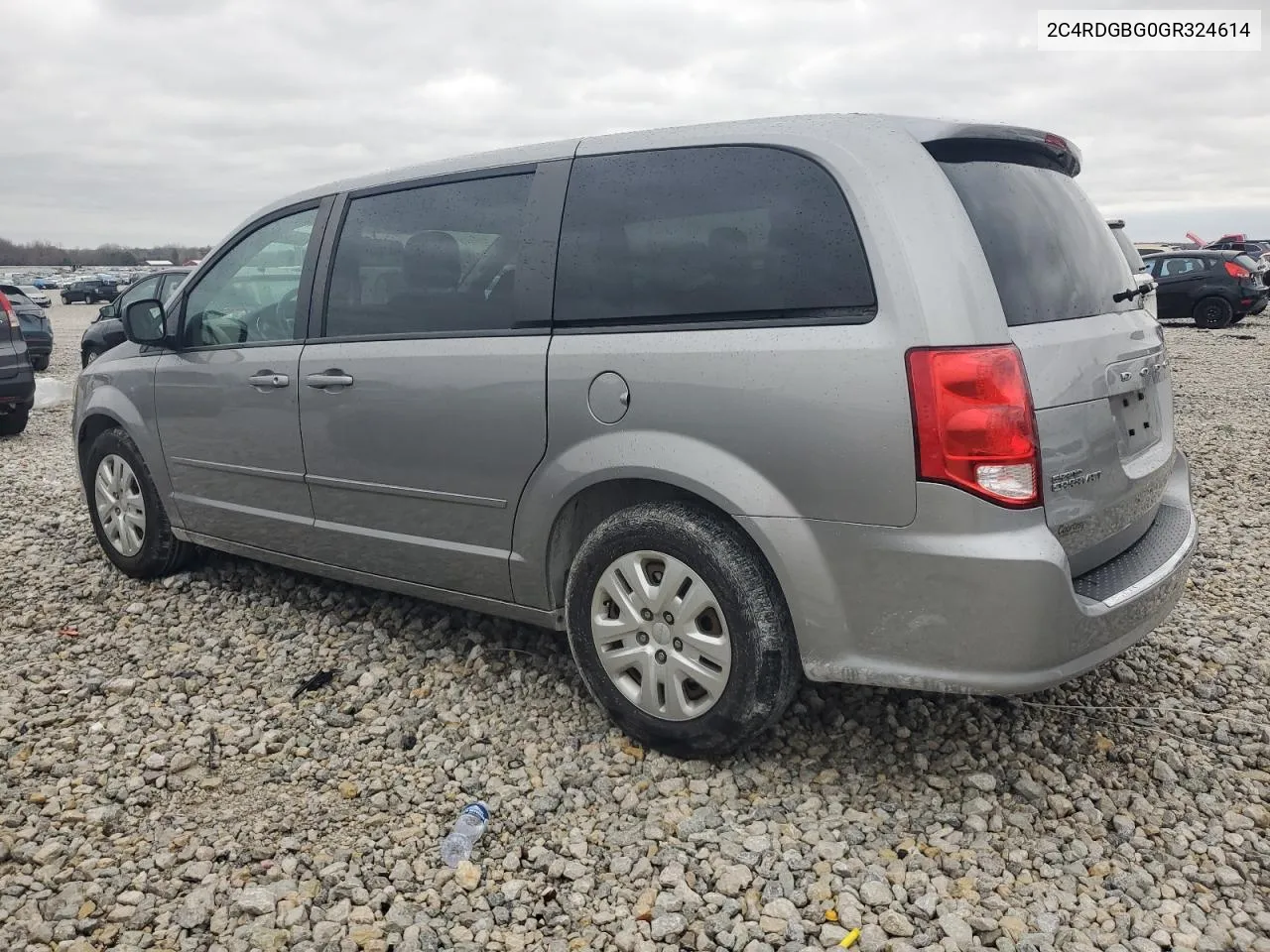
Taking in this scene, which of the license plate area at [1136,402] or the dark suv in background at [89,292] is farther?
the dark suv in background at [89,292]

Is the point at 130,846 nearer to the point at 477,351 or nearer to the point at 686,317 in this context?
the point at 477,351

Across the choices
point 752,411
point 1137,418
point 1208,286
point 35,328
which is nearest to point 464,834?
point 752,411

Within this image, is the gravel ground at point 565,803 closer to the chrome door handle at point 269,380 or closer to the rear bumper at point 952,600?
the rear bumper at point 952,600

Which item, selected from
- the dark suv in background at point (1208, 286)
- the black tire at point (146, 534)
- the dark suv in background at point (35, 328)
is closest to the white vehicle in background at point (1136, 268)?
the black tire at point (146, 534)

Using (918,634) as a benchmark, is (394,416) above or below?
above

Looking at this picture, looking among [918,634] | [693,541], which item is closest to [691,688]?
[693,541]

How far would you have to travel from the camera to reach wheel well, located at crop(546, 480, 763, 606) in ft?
10.2

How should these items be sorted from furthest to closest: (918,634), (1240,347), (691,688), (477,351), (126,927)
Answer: (1240,347), (477,351), (691,688), (918,634), (126,927)

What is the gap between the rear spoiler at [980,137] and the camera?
111 inches

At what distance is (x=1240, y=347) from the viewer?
16531mm

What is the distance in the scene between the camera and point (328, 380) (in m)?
3.79

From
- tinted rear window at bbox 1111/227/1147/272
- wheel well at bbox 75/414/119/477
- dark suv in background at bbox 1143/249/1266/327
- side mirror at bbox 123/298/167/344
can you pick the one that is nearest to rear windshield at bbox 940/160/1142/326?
tinted rear window at bbox 1111/227/1147/272

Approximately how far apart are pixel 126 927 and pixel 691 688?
1.58m

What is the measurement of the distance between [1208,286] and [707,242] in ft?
66.8
